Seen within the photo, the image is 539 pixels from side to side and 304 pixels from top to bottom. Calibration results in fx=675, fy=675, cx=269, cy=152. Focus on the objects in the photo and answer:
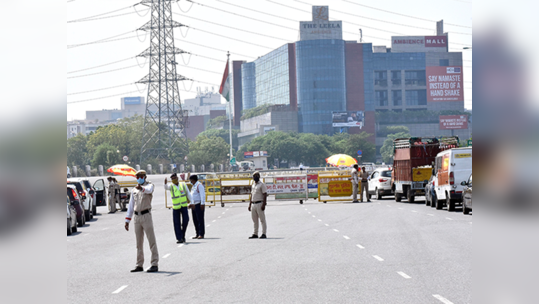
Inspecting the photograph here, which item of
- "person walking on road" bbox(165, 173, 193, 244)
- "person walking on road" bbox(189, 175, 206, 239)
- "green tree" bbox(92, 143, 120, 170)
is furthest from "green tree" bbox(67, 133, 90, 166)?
"person walking on road" bbox(165, 173, 193, 244)

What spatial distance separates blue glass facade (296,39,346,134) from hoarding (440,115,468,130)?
25.9 meters

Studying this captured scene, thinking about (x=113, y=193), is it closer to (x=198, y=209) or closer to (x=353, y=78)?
(x=198, y=209)

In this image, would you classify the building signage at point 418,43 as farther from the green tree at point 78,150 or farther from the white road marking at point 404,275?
the white road marking at point 404,275

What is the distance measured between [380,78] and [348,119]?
68.9ft

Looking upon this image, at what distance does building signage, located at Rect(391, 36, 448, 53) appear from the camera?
18900 cm

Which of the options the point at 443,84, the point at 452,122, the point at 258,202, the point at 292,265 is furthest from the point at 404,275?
the point at 443,84

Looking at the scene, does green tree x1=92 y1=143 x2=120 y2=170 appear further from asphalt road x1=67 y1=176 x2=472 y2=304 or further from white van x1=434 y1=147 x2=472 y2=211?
white van x1=434 y1=147 x2=472 y2=211

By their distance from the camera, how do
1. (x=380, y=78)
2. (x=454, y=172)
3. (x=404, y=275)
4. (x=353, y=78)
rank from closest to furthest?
(x=404, y=275)
(x=454, y=172)
(x=353, y=78)
(x=380, y=78)

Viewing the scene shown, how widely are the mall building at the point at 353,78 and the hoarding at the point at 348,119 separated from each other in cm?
25

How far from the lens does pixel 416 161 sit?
112 ft
